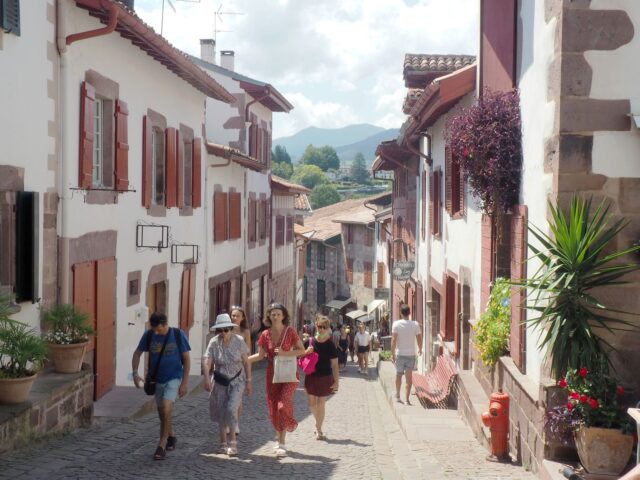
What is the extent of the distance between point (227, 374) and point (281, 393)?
2.48 ft

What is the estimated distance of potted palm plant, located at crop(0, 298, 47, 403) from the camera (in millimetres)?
7973

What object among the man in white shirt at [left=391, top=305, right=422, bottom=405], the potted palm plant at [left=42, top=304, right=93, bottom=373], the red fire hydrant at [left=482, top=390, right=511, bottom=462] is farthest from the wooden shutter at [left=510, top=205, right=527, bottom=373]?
the potted palm plant at [left=42, top=304, right=93, bottom=373]

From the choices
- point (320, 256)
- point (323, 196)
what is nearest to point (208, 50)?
point (320, 256)

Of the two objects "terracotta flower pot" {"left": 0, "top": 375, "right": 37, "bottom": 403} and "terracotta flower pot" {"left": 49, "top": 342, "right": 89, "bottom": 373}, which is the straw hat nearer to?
"terracotta flower pot" {"left": 0, "top": 375, "right": 37, "bottom": 403}

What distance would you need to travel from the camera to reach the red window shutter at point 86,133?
11055 mm

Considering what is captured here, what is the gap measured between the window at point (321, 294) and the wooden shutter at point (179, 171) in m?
40.4

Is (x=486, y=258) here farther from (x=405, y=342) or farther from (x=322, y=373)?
(x=322, y=373)

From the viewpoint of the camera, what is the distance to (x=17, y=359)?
806 centimetres

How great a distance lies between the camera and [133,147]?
13633 millimetres

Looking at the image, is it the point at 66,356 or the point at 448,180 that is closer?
the point at 66,356

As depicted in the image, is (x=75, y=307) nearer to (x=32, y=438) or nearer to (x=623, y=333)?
(x=32, y=438)

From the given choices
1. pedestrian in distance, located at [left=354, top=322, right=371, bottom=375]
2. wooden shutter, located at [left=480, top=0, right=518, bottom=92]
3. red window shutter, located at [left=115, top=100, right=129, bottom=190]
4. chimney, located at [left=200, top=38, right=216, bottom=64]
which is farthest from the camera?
chimney, located at [left=200, top=38, right=216, bottom=64]

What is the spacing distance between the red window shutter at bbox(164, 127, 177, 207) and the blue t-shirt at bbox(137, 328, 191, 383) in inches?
279

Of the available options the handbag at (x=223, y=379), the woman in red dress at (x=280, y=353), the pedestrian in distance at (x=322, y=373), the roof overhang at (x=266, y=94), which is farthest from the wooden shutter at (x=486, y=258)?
the roof overhang at (x=266, y=94)
